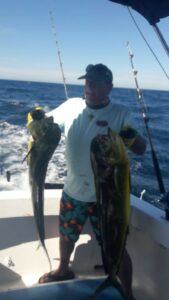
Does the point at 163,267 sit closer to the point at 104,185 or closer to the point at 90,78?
the point at 104,185

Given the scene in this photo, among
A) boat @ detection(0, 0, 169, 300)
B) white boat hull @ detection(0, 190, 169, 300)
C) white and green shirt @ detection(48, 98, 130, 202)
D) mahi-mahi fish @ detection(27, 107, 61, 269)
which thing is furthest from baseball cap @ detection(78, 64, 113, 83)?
white boat hull @ detection(0, 190, 169, 300)

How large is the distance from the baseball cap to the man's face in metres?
0.02

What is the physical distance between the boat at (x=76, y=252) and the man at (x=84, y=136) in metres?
0.24

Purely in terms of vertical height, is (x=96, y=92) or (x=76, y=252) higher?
(x=96, y=92)

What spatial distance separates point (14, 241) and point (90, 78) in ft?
4.87

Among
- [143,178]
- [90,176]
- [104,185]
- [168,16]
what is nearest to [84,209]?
[90,176]

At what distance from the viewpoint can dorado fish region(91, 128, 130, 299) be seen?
1625mm

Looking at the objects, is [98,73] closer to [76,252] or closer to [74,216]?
[74,216]

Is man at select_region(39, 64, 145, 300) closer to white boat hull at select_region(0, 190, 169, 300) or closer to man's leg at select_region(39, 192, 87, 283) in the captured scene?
man's leg at select_region(39, 192, 87, 283)

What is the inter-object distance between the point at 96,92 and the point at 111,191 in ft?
2.70

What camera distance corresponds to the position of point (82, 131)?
2.46 m

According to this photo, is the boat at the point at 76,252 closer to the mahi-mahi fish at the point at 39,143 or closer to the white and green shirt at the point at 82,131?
the white and green shirt at the point at 82,131

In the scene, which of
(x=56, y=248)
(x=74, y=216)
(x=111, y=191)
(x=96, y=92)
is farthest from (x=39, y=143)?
(x=56, y=248)

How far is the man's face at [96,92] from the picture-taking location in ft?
7.56
